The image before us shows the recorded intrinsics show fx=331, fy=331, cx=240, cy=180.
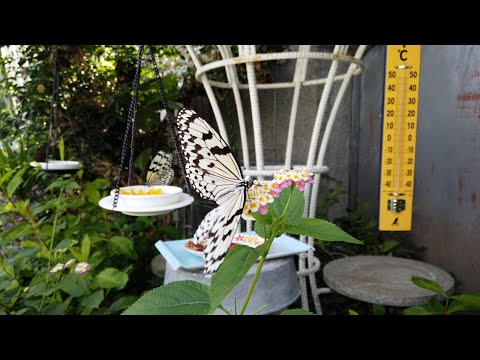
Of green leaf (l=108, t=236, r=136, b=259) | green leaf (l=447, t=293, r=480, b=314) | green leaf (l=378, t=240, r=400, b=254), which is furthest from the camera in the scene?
green leaf (l=378, t=240, r=400, b=254)

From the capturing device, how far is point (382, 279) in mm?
1252

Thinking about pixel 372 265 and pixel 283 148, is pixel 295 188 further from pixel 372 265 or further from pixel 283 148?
pixel 283 148

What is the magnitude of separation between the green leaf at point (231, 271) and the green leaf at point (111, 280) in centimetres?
87

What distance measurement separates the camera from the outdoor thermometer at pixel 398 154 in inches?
45.7

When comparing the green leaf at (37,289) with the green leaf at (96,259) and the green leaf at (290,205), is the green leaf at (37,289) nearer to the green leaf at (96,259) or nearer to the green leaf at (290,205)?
the green leaf at (96,259)

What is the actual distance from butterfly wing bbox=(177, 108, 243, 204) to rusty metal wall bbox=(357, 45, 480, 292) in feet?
4.06

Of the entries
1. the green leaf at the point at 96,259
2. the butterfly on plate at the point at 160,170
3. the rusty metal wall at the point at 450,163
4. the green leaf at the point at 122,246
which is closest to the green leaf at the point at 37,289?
the green leaf at the point at 96,259

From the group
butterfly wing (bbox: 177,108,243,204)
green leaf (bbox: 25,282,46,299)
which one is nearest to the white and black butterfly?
butterfly wing (bbox: 177,108,243,204)

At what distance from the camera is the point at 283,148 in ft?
8.45

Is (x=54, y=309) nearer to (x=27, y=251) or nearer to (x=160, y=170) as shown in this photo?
(x=27, y=251)

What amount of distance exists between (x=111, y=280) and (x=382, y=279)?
0.98 metres

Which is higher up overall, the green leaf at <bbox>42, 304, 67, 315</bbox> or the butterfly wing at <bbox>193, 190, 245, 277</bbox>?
the butterfly wing at <bbox>193, 190, 245, 277</bbox>

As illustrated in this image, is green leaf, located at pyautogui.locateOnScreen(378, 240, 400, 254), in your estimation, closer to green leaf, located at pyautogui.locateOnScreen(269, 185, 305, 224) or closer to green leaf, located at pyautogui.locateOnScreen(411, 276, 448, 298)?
green leaf, located at pyautogui.locateOnScreen(411, 276, 448, 298)

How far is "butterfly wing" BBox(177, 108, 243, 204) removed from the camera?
405 millimetres
